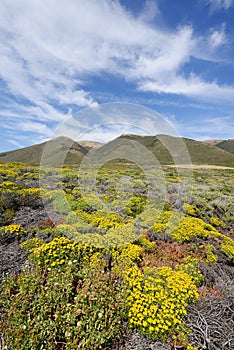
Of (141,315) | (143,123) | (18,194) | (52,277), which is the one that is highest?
(143,123)

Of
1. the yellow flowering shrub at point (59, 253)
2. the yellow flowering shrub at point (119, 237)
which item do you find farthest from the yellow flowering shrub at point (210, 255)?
the yellow flowering shrub at point (59, 253)

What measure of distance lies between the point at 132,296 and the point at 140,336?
66 cm

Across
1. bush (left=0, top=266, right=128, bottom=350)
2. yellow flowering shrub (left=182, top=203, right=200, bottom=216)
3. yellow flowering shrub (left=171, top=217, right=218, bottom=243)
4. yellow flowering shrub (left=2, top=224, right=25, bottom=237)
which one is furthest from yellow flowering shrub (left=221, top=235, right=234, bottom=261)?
yellow flowering shrub (left=2, top=224, right=25, bottom=237)

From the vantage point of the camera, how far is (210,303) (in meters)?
4.72

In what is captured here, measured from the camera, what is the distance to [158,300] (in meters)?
4.24

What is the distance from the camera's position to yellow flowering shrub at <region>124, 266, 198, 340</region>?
13.1ft

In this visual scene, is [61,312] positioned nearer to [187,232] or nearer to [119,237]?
[119,237]

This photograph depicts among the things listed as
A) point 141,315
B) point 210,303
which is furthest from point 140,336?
point 210,303

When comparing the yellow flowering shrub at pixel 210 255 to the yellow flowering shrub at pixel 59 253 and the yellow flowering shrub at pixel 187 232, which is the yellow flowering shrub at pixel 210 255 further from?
the yellow flowering shrub at pixel 59 253

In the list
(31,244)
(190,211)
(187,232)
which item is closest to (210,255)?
(187,232)

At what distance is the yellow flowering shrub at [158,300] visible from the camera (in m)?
3.98

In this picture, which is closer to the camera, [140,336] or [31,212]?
[140,336]

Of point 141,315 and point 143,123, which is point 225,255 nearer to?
point 141,315

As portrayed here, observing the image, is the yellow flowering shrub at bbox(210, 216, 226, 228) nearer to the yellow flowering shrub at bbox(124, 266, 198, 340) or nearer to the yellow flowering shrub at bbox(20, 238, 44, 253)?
the yellow flowering shrub at bbox(124, 266, 198, 340)
